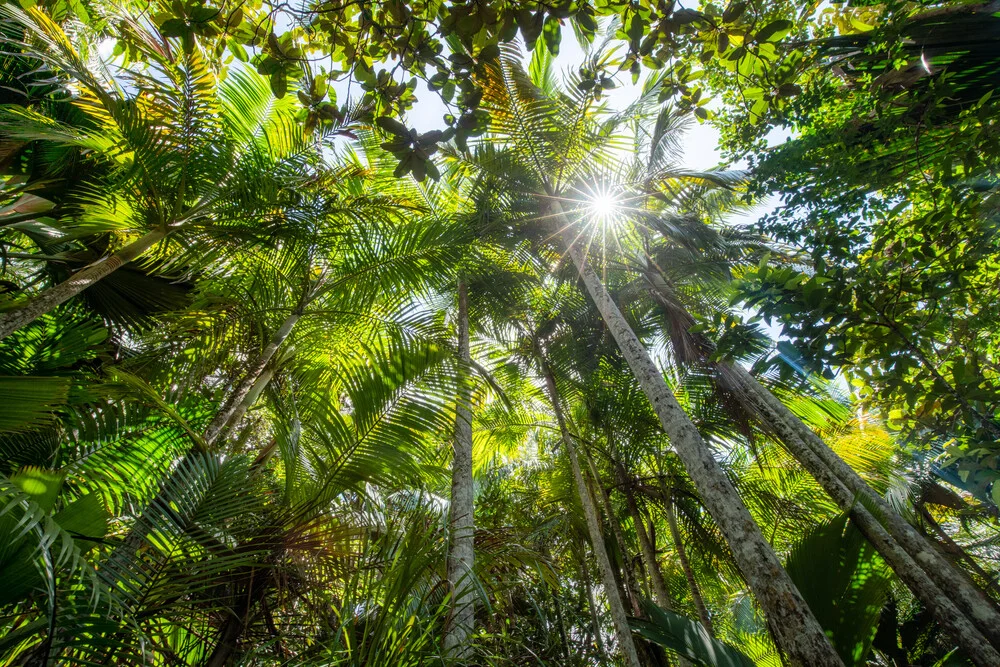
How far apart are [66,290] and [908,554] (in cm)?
659

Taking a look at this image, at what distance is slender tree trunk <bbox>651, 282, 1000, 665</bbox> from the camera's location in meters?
3.03

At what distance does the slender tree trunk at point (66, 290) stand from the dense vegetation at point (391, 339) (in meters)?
0.03

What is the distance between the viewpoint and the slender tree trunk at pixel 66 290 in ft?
7.16

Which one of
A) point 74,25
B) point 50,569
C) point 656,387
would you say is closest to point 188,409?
point 50,569

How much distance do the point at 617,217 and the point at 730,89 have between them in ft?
9.16

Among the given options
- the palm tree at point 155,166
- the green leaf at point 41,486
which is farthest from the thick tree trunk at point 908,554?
the palm tree at point 155,166

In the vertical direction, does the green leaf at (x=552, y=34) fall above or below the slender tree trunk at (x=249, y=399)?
below

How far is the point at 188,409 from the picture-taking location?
3.19 metres

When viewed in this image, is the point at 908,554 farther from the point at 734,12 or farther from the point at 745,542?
the point at 734,12

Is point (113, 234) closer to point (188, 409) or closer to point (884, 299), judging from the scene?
point (188, 409)

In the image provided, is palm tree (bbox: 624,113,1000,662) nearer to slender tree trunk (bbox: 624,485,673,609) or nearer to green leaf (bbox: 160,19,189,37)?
slender tree trunk (bbox: 624,485,673,609)

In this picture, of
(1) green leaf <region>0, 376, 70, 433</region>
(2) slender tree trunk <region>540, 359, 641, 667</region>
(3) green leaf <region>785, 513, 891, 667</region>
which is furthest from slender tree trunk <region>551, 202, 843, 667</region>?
(1) green leaf <region>0, 376, 70, 433</region>

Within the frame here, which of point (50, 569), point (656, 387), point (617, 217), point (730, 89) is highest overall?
point (617, 217)

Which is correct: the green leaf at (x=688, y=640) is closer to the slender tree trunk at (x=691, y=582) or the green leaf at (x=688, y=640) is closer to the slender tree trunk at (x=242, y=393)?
A: the slender tree trunk at (x=691, y=582)
